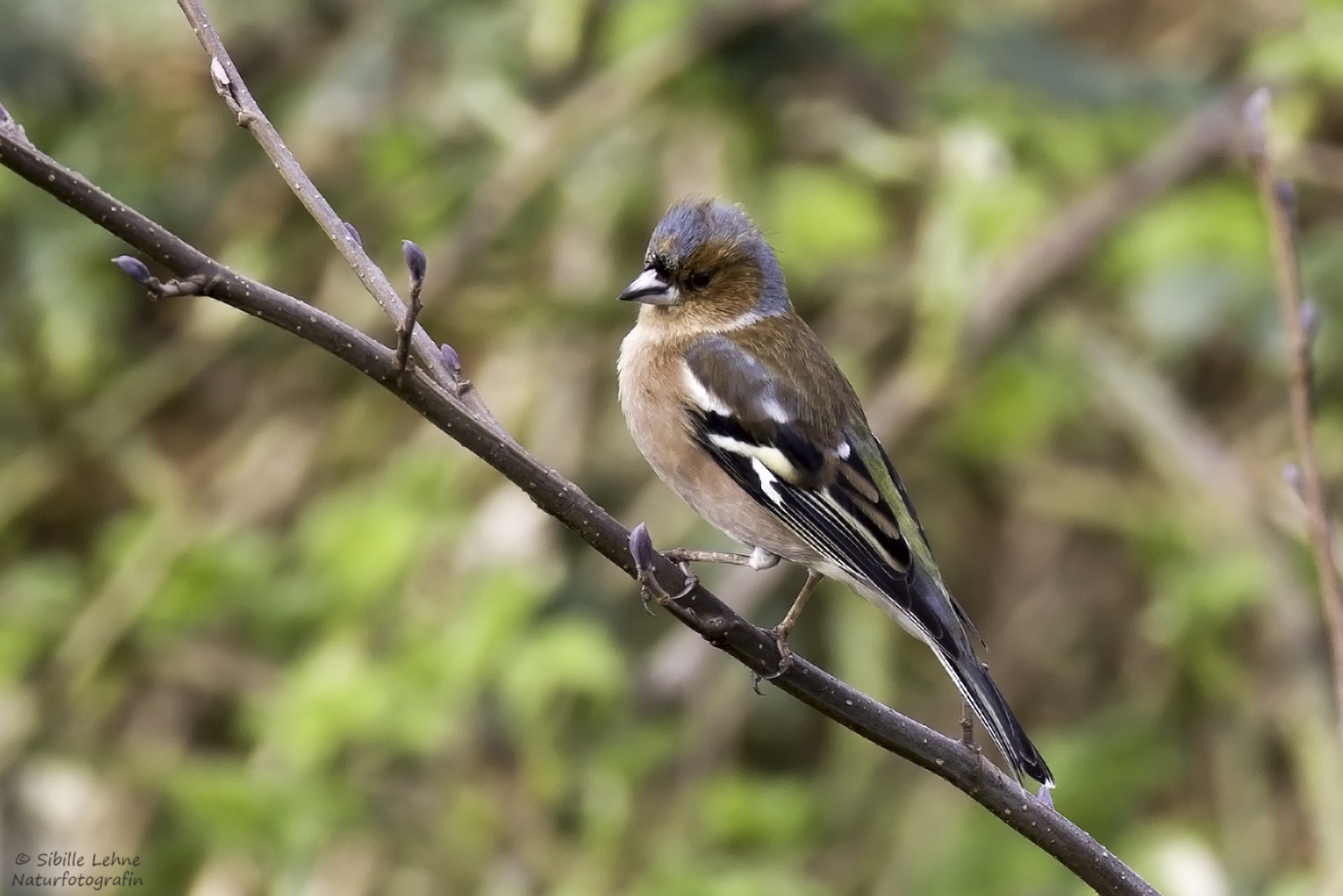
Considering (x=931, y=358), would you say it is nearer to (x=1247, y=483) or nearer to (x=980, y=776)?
(x=1247, y=483)

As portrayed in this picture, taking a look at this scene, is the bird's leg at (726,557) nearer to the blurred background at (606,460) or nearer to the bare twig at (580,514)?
the bare twig at (580,514)

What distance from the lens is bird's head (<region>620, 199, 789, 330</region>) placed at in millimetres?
3484

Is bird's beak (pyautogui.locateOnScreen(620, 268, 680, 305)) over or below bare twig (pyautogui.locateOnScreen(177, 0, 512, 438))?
over

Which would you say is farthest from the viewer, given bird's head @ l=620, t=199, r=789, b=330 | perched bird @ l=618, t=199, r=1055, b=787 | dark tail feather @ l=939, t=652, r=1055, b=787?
bird's head @ l=620, t=199, r=789, b=330

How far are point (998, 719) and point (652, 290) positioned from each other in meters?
1.31

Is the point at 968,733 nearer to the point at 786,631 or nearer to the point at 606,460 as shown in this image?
the point at 786,631

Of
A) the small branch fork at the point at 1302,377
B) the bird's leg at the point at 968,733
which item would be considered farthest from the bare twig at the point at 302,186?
the small branch fork at the point at 1302,377

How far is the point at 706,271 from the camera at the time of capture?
3.55 m

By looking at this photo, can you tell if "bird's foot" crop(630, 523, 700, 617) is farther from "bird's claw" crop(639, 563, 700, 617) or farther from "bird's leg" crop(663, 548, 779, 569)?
"bird's leg" crop(663, 548, 779, 569)

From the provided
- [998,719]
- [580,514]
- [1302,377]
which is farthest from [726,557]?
[1302,377]

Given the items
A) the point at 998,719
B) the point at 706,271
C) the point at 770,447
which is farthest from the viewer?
the point at 706,271

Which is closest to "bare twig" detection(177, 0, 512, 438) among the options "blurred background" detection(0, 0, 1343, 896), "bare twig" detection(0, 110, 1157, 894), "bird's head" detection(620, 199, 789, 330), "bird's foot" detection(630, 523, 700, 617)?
"bare twig" detection(0, 110, 1157, 894)

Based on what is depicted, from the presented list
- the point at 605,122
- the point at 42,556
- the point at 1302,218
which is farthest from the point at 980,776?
the point at 1302,218

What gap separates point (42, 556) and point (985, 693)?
4.05 metres
